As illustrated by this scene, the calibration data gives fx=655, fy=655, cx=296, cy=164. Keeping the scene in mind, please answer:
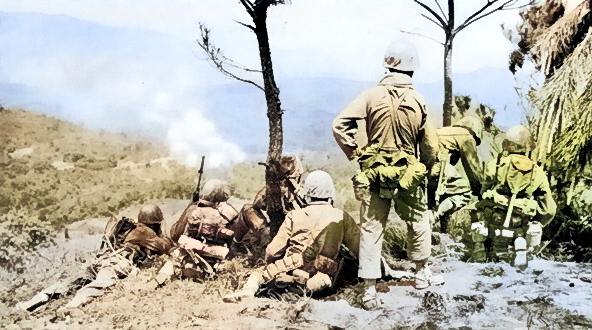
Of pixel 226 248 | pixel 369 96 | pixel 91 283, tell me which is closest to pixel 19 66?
pixel 91 283

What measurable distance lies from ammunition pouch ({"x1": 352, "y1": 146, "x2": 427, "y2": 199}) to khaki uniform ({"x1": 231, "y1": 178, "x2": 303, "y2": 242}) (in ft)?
1.71

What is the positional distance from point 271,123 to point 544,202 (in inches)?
80.5

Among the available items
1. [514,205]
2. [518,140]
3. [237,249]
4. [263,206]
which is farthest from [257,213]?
[518,140]

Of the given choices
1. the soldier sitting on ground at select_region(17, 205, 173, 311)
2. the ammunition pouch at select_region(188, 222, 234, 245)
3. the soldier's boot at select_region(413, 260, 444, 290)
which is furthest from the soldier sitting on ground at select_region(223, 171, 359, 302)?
the soldier sitting on ground at select_region(17, 205, 173, 311)

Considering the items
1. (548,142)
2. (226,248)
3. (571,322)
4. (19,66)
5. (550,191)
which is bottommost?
(571,322)

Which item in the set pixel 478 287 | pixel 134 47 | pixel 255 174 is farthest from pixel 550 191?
pixel 134 47

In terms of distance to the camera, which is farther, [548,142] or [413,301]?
[548,142]

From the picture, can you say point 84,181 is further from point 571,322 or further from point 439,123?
point 571,322

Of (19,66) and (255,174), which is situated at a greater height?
(19,66)

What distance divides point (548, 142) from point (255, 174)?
7.04ft

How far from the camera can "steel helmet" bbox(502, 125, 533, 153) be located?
15.5 ft

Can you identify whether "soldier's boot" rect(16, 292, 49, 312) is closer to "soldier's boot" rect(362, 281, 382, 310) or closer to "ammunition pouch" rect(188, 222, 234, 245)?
"ammunition pouch" rect(188, 222, 234, 245)

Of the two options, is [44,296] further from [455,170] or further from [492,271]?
[492,271]

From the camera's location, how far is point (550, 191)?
4746 millimetres
